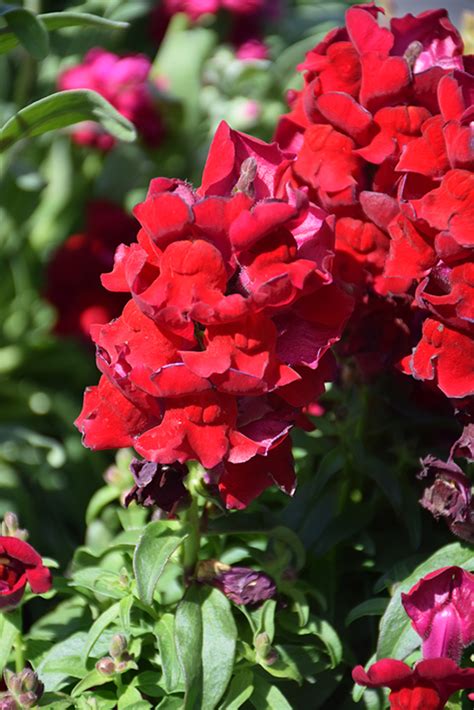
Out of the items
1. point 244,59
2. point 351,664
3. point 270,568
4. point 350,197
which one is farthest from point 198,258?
point 244,59

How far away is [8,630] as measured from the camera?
0.99 metres

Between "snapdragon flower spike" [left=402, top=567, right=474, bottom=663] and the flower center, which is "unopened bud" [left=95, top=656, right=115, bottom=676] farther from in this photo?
"snapdragon flower spike" [left=402, top=567, right=474, bottom=663]

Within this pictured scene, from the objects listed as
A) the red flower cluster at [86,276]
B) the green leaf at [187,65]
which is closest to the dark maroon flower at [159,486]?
the red flower cluster at [86,276]

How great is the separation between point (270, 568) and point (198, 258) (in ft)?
1.22

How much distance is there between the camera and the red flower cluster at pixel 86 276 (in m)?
1.82

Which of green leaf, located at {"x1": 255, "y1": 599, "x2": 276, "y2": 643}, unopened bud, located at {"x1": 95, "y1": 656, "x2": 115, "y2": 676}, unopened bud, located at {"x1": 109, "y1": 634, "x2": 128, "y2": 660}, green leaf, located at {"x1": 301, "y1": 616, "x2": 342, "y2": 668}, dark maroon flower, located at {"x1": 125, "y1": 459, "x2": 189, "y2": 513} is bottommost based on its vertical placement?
green leaf, located at {"x1": 301, "y1": 616, "x2": 342, "y2": 668}

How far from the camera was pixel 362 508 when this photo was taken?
114cm

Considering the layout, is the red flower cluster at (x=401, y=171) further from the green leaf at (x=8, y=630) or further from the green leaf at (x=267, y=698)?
the green leaf at (x=8, y=630)

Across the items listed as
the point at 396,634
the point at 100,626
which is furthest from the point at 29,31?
the point at 396,634

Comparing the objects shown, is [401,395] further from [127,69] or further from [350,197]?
[127,69]

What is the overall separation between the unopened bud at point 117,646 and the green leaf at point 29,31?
2.07 ft

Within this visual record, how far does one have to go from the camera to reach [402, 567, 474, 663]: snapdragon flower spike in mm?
898

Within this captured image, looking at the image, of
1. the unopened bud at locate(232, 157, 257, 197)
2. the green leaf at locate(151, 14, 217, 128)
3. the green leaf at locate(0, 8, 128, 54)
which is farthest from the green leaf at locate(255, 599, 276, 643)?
the green leaf at locate(151, 14, 217, 128)

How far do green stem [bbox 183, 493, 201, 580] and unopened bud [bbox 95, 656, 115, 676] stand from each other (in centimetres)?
11
